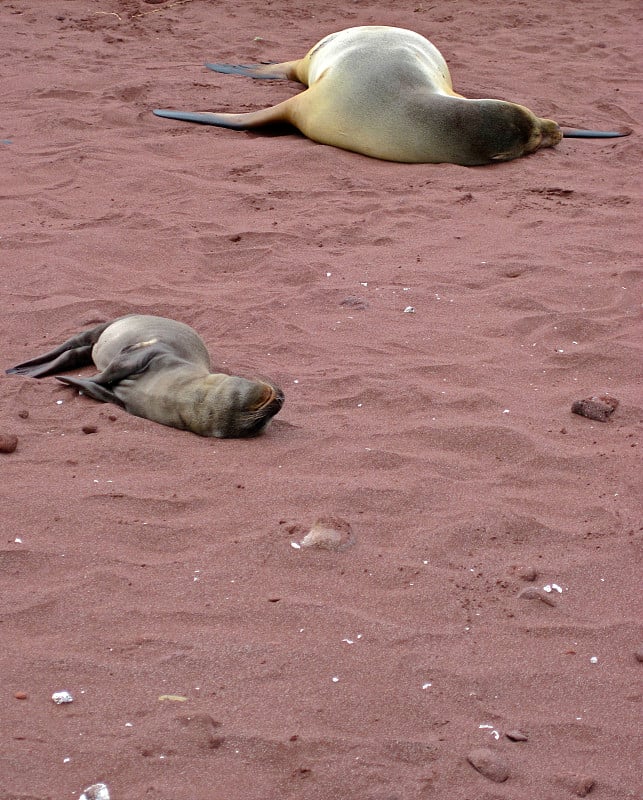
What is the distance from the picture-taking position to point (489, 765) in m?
2.19

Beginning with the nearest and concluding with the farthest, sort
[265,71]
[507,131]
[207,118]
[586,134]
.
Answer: [507,131] < [207,118] < [586,134] < [265,71]

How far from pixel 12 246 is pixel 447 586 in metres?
3.00

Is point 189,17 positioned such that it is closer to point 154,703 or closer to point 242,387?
point 242,387

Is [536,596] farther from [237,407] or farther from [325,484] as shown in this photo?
[237,407]

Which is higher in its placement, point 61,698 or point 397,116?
point 397,116

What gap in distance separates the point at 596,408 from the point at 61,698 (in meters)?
2.15

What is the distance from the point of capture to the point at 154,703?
230 centimetres

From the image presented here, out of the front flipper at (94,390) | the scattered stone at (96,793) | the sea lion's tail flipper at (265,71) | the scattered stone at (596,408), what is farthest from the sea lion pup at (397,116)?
the scattered stone at (96,793)

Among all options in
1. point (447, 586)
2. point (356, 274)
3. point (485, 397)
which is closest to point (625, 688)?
point (447, 586)

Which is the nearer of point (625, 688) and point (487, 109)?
point (625, 688)

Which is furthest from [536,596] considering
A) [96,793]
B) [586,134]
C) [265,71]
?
[265,71]

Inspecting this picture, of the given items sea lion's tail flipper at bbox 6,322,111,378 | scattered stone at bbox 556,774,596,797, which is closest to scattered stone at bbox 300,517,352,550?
scattered stone at bbox 556,774,596,797

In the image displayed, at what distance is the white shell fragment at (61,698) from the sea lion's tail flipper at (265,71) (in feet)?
20.6

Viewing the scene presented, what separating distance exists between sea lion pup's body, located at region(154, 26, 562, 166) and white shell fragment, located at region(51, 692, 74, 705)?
4777 mm
